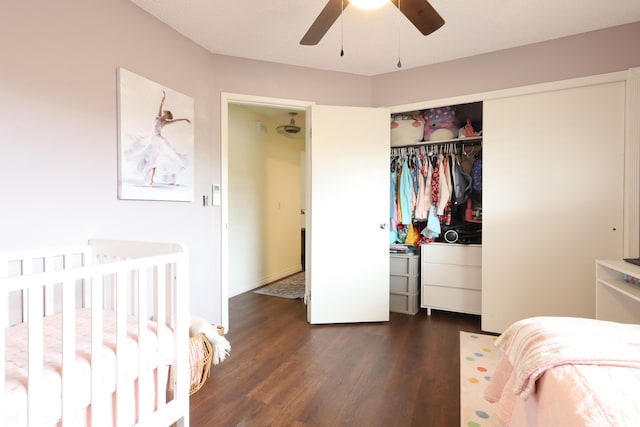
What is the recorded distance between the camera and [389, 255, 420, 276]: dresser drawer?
2.78m

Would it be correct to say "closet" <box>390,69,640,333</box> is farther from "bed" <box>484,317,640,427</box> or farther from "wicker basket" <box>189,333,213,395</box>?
"wicker basket" <box>189,333,213,395</box>

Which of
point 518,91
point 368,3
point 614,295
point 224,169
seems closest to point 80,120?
point 224,169

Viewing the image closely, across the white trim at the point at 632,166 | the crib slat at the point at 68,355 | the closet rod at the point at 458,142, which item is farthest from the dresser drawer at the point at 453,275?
the crib slat at the point at 68,355

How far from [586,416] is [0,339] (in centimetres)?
137

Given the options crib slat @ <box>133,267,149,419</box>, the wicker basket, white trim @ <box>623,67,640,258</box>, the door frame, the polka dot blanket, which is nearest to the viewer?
crib slat @ <box>133,267,149,419</box>

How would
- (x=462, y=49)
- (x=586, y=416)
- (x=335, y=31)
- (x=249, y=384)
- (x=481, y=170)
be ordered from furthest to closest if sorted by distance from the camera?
(x=481, y=170)
(x=462, y=49)
(x=335, y=31)
(x=249, y=384)
(x=586, y=416)

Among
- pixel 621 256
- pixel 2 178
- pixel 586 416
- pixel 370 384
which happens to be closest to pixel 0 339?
pixel 2 178

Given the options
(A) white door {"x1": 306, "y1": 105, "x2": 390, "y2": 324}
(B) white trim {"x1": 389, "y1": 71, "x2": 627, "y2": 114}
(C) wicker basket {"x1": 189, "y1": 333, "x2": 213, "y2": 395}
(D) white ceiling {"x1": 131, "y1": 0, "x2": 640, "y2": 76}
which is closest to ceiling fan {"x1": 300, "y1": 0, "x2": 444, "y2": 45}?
(D) white ceiling {"x1": 131, "y1": 0, "x2": 640, "y2": 76}

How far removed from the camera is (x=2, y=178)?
4.05ft

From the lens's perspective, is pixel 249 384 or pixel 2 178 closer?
pixel 2 178

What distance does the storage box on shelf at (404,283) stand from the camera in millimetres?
2795

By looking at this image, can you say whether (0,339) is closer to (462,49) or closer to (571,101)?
(462,49)

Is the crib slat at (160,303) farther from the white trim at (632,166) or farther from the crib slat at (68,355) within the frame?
the white trim at (632,166)

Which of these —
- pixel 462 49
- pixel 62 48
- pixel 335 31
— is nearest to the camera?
pixel 62 48
